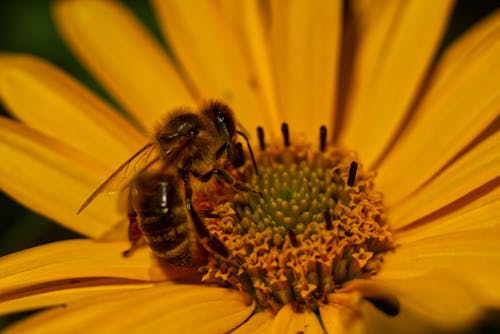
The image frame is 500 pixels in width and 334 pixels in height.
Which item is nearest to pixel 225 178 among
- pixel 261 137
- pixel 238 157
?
pixel 238 157

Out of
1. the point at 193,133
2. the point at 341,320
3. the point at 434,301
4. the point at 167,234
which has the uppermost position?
the point at 193,133

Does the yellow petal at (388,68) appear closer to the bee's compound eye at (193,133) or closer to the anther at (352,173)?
the anther at (352,173)

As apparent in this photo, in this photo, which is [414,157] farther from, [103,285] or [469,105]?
[103,285]

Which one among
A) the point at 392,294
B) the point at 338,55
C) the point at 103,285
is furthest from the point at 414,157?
the point at 103,285

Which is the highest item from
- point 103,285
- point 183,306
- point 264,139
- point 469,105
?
point 264,139

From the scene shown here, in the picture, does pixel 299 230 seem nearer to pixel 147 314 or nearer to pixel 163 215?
pixel 163 215

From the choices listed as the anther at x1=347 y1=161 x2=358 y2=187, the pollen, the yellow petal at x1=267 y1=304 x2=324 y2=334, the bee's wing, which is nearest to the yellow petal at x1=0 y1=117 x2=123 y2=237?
the bee's wing
